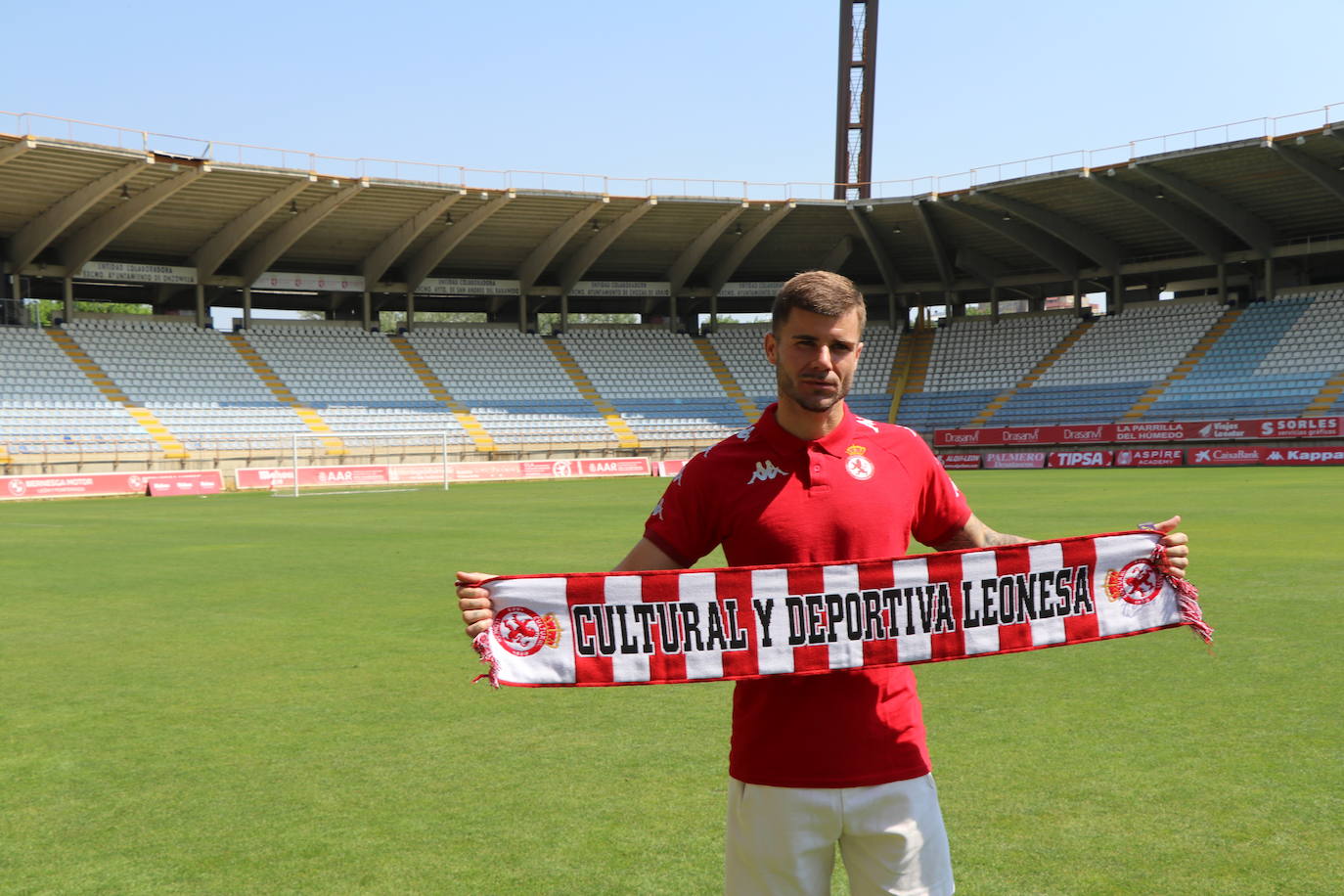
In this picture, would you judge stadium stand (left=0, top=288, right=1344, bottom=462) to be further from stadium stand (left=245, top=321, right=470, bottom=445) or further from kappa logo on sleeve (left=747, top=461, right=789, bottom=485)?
kappa logo on sleeve (left=747, top=461, right=789, bottom=485)

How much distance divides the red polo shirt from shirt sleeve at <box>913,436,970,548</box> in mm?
25

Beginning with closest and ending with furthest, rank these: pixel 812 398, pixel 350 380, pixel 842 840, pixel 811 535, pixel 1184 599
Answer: pixel 842 840 < pixel 812 398 < pixel 811 535 < pixel 1184 599 < pixel 350 380

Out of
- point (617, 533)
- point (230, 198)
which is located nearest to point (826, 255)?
point (230, 198)

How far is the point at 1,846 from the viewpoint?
18.0ft

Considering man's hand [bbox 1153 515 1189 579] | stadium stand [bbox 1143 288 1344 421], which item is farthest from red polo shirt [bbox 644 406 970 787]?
stadium stand [bbox 1143 288 1344 421]

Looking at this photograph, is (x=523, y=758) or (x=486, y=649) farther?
(x=523, y=758)

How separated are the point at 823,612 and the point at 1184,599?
1.36 metres

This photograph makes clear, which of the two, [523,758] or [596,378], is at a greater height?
[596,378]

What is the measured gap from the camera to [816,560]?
11.4ft

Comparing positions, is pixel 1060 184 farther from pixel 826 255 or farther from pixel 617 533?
pixel 617 533

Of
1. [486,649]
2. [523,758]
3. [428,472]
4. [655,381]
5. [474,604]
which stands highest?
[655,381]

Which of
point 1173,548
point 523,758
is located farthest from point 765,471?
point 523,758

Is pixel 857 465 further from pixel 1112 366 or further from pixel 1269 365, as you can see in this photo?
pixel 1112 366

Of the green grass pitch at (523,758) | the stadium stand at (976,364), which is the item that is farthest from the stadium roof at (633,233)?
the green grass pitch at (523,758)
